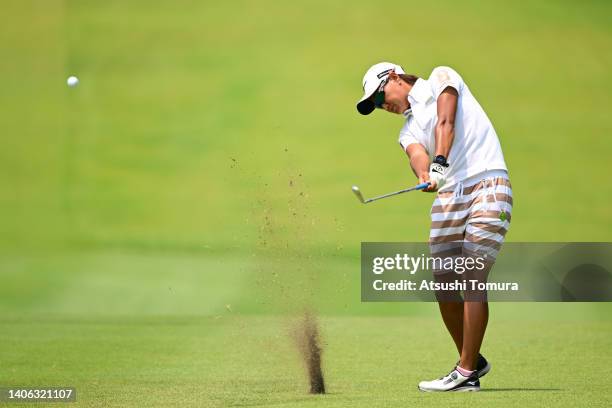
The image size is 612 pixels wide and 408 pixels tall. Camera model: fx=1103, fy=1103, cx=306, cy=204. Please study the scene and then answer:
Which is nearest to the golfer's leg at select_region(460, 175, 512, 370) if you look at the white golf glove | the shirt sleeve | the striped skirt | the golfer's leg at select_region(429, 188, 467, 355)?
the striped skirt

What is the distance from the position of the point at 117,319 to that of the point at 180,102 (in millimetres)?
3832

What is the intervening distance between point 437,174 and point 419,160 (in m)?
0.25

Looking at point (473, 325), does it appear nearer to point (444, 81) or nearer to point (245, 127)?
point (444, 81)

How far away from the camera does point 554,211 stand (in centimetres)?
1177

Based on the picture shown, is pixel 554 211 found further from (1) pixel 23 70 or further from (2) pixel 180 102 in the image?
(1) pixel 23 70

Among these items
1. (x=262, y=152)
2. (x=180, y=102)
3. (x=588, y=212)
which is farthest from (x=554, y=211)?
(x=180, y=102)

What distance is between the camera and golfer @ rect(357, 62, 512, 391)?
199 inches

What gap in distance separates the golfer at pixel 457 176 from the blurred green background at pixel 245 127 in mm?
5456

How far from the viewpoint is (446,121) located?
A: 502 centimetres

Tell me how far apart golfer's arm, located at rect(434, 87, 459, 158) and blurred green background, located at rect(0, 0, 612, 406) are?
574 cm

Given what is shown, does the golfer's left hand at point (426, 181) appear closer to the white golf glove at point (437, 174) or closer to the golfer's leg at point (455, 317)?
the white golf glove at point (437, 174)

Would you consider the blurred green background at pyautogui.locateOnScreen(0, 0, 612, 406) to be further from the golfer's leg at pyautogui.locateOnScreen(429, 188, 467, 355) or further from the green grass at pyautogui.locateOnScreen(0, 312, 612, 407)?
the golfer's leg at pyautogui.locateOnScreen(429, 188, 467, 355)

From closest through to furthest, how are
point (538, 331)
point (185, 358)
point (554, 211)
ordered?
point (185, 358) < point (538, 331) < point (554, 211)

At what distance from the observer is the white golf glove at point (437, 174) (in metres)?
4.91
